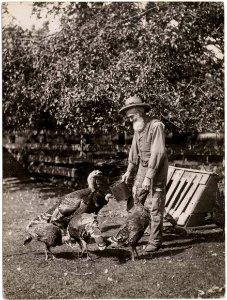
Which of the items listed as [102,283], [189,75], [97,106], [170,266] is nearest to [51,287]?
[102,283]

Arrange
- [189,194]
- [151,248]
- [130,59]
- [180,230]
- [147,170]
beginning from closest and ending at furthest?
1. [147,170]
2. [151,248]
3. [180,230]
4. [189,194]
5. [130,59]

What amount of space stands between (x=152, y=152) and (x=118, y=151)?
4858 millimetres

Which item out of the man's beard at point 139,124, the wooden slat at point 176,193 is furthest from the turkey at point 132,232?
the wooden slat at point 176,193

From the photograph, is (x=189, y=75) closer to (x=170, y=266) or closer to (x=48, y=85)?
(x=48, y=85)

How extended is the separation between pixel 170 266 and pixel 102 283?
87 centimetres

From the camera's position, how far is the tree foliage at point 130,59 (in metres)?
7.15

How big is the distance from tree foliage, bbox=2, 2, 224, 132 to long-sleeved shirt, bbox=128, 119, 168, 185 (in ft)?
5.30

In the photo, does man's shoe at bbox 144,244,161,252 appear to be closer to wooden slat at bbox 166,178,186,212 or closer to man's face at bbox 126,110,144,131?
wooden slat at bbox 166,178,186,212

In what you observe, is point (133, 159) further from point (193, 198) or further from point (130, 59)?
point (130, 59)

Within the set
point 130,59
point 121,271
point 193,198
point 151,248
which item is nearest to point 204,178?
point 193,198

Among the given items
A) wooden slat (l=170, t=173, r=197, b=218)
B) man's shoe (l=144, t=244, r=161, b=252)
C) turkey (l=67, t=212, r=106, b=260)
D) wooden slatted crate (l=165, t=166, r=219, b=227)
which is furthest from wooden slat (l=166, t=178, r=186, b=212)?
turkey (l=67, t=212, r=106, b=260)

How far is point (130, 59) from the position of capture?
7.14m

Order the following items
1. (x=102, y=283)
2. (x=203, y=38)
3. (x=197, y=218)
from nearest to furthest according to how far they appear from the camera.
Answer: (x=102, y=283)
(x=197, y=218)
(x=203, y=38)

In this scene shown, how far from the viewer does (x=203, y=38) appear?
25.3 ft
